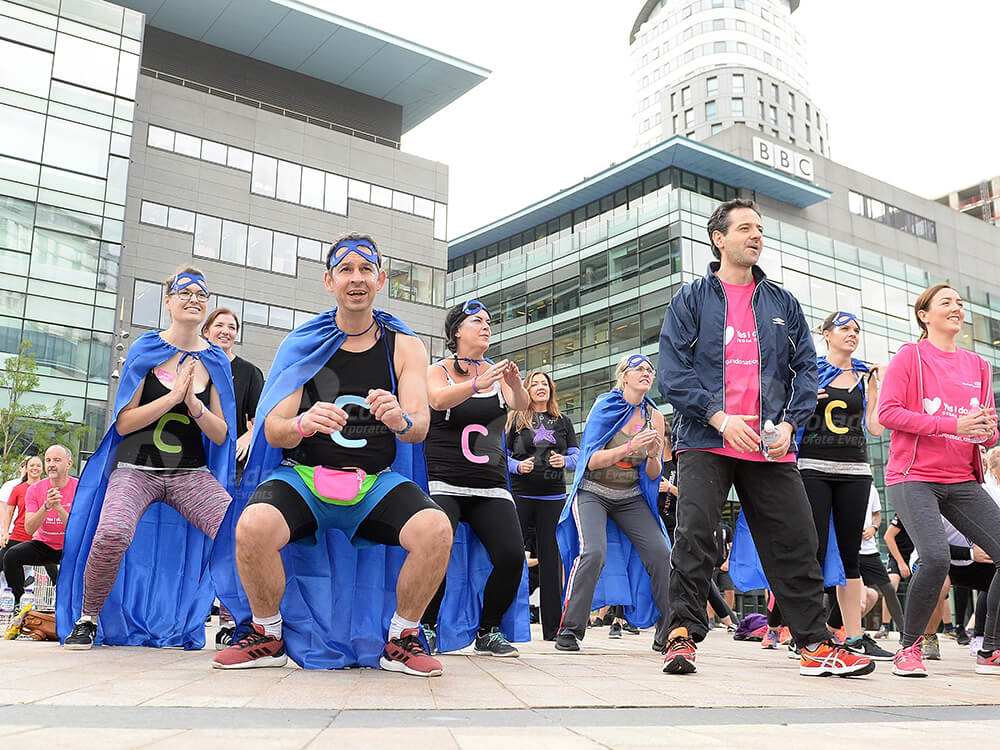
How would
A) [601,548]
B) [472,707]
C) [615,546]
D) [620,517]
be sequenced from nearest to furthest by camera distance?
[472,707] → [601,548] → [620,517] → [615,546]

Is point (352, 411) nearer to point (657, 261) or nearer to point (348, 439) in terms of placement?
point (348, 439)

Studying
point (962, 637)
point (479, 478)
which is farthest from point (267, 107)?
point (479, 478)

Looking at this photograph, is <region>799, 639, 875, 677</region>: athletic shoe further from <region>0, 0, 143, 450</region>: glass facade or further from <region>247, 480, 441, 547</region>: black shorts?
<region>0, 0, 143, 450</region>: glass facade

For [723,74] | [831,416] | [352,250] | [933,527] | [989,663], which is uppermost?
[723,74]

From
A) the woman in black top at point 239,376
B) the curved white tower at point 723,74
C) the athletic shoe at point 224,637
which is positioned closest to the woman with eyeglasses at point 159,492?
the athletic shoe at point 224,637

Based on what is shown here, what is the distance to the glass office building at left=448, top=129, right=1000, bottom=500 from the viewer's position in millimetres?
41344

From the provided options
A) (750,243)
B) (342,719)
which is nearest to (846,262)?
(750,243)

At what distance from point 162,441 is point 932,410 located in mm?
4718

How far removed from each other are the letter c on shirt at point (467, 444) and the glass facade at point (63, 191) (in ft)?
87.9

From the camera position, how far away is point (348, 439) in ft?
15.3

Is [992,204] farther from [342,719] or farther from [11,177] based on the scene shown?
[342,719]

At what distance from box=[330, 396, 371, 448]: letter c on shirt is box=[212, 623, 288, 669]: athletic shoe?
94cm

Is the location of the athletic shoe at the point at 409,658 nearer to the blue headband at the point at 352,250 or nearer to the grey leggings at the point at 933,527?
the blue headband at the point at 352,250

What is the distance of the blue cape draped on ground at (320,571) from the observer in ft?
15.5
